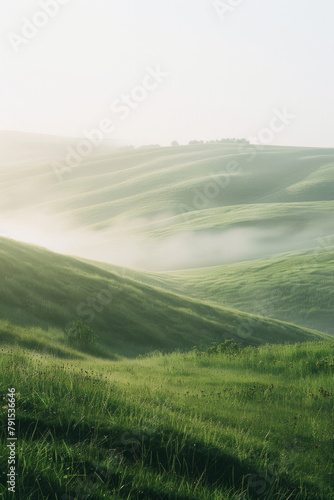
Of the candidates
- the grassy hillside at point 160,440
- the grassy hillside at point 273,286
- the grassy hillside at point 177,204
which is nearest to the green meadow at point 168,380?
the grassy hillside at point 160,440

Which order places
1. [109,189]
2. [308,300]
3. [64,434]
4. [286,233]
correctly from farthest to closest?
1. [109,189]
2. [286,233]
3. [308,300]
4. [64,434]

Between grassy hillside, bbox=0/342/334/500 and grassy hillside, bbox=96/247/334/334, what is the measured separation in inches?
1516

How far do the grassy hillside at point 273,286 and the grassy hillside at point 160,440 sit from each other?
38501mm

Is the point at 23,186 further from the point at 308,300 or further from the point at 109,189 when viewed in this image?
the point at 308,300

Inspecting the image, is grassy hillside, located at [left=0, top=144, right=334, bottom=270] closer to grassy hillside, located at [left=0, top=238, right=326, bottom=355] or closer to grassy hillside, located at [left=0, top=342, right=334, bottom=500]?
grassy hillside, located at [left=0, top=238, right=326, bottom=355]

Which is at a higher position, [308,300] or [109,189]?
[109,189]

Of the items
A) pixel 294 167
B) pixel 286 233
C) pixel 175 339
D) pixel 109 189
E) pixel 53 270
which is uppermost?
pixel 294 167

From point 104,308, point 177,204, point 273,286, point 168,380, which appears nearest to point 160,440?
point 168,380

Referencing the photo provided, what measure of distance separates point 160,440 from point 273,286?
52.1 m

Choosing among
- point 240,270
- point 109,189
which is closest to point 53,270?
point 240,270

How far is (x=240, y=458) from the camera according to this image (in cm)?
706

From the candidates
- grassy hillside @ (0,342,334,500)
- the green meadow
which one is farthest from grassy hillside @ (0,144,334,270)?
grassy hillside @ (0,342,334,500)

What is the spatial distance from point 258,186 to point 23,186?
8312 centimetres

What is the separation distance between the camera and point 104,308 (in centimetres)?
2497
